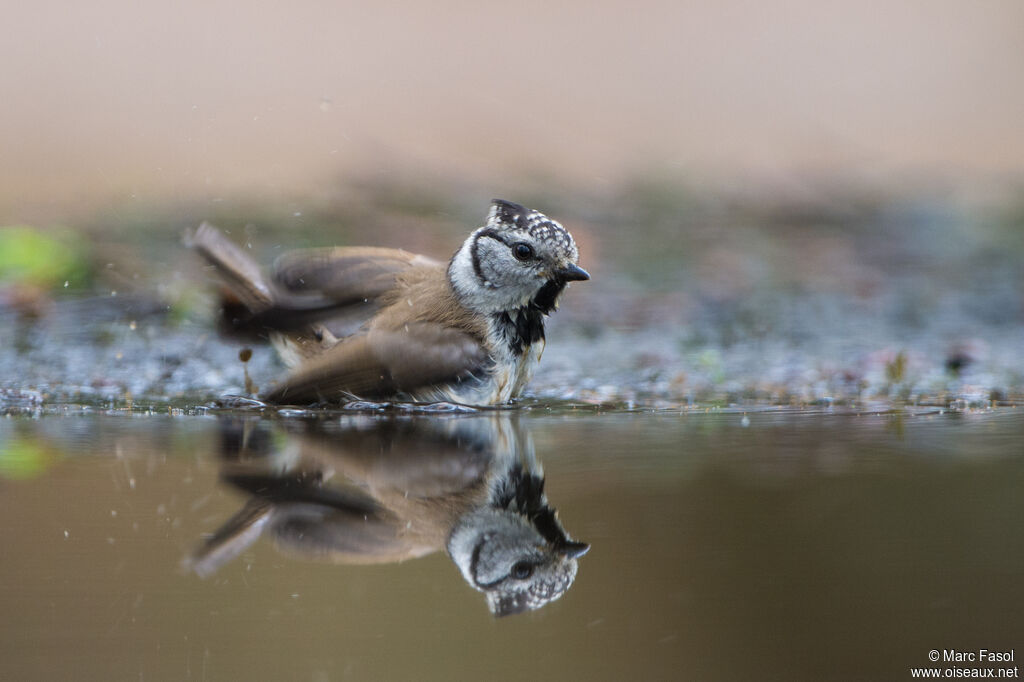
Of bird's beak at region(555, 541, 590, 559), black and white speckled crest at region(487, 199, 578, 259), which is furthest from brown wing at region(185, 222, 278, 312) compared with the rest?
bird's beak at region(555, 541, 590, 559)

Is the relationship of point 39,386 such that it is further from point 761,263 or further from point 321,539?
point 761,263

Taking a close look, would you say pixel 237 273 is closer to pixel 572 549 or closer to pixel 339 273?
pixel 339 273

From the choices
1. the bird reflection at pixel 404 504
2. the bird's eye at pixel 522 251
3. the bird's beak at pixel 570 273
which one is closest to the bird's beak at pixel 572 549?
the bird reflection at pixel 404 504

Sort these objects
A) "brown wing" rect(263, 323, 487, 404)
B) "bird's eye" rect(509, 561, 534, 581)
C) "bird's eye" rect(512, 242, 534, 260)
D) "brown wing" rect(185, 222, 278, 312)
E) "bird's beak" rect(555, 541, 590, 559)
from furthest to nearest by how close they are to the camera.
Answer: "bird's eye" rect(512, 242, 534, 260) → "brown wing" rect(185, 222, 278, 312) → "brown wing" rect(263, 323, 487, 404) → "bird's beak" rect(555, 541, 590, 559) → "bird's eye" rect(509, 561, 534, 581)

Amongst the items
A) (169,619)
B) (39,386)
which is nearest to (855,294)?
(39,386)

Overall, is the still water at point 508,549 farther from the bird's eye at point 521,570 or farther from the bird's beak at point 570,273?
the bird's beak at point 570,273

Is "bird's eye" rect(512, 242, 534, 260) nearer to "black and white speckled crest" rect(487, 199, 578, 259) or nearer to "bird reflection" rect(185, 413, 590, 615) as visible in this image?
"black and white speckled crest" rect(487, 199, 578, 259)

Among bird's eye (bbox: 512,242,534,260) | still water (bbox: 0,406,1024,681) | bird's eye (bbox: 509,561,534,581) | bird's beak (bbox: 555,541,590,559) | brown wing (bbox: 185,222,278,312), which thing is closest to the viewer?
still water (bbox: 0,406,1024,681)

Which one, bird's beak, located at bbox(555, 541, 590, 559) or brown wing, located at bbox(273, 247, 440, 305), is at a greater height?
brown wing, located at bbox(273, 247, 440, 305)
